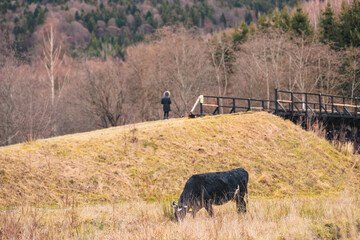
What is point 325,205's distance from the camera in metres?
9.44

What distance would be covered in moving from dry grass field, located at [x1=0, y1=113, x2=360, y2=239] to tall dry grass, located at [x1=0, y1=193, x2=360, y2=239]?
0.08 ft

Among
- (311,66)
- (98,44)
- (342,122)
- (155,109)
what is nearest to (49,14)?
(98,44)

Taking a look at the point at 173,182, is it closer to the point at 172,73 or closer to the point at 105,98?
the point at 105,98

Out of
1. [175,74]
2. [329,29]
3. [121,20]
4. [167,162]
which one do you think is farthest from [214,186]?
[121,20]

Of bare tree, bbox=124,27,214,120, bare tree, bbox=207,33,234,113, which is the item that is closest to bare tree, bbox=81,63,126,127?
bare tree, bbox=124,27,214,120

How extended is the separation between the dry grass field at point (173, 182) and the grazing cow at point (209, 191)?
0.95 feet

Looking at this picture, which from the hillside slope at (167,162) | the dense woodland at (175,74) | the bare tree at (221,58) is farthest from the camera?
the bare tree at (221,58)

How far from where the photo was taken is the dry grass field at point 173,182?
24.5 feet

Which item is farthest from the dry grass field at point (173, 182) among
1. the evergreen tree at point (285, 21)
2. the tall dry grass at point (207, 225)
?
the evergreen tree at point (285, 21)

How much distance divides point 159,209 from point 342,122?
2102 cm

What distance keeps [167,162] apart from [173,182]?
1368 millimetres

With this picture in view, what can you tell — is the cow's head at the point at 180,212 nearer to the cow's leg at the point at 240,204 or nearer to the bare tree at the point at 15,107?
the cow's leg at the point at 240,204

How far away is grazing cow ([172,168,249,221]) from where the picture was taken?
25.6ft

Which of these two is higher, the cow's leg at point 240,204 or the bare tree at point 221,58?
the cow's leg at point 240,204
